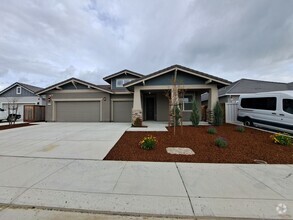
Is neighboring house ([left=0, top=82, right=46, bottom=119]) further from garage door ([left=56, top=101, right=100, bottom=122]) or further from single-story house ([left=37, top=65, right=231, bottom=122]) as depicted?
→ garage door ([left=56, top=101, right=100, bottom=122])

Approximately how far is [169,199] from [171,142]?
4421mm

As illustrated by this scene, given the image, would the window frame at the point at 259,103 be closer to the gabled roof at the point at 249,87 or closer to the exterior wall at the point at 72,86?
the gabled roof at the point at 249,87

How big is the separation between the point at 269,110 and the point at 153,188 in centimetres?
993

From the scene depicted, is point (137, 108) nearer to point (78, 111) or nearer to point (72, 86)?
point (78, 111)

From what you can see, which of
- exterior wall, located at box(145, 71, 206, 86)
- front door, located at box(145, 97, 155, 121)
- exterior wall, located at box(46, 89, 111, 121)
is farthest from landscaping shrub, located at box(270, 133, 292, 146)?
exterior wall, located at box(46, 89, 111, 121)

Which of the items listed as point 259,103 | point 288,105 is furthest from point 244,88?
point 288,105

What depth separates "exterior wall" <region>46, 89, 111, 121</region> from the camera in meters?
16.6

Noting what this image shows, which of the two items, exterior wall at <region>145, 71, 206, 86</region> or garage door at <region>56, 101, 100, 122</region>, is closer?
exterior wall at <region>145, 71, 206, 86</region>

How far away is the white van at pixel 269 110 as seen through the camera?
8812mm

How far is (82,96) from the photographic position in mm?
16734

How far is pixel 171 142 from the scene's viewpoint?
7.33 m

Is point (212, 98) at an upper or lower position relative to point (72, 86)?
lower

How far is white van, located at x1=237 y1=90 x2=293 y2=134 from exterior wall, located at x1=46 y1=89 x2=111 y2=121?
38.9ft

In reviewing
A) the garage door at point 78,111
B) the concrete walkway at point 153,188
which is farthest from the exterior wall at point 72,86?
the concrete walkway at point 153,188
